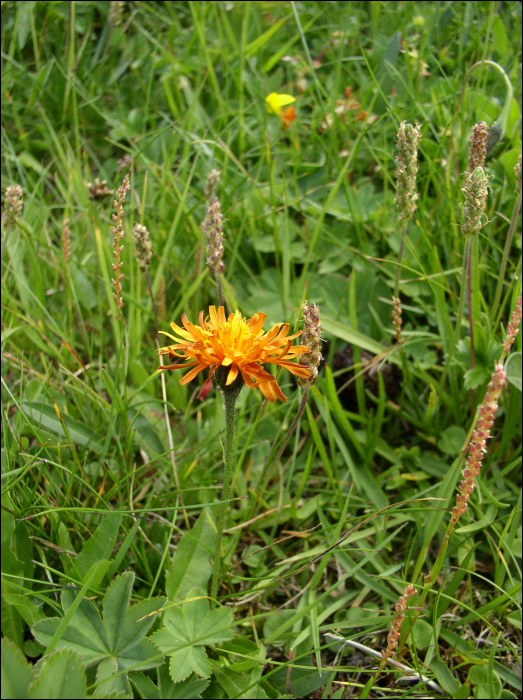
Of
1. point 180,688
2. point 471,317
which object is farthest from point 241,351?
point 471,317

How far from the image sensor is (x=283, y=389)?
2.30 meters

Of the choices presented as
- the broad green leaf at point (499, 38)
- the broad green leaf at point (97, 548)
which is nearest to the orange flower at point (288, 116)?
the broad green leaf at point (499, 38)

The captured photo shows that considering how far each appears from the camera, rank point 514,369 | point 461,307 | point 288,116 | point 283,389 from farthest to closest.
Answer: point 288,116, point 283,389, point 514,369, point 461,307

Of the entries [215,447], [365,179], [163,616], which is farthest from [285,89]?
[163,616]

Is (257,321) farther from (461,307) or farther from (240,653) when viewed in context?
(240,653)

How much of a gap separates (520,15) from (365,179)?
1608 millimetres

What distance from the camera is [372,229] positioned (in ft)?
8.73

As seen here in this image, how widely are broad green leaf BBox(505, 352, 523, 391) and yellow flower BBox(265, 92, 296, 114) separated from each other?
167 centimetres

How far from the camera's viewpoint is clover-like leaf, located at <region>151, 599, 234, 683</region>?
4.31ft

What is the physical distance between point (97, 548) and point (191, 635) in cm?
34

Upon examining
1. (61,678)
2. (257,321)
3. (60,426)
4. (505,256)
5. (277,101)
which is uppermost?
(277,101)

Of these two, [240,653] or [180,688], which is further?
[240,653]

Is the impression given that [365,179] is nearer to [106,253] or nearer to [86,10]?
[106,253]

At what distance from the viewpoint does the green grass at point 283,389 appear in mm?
1541
